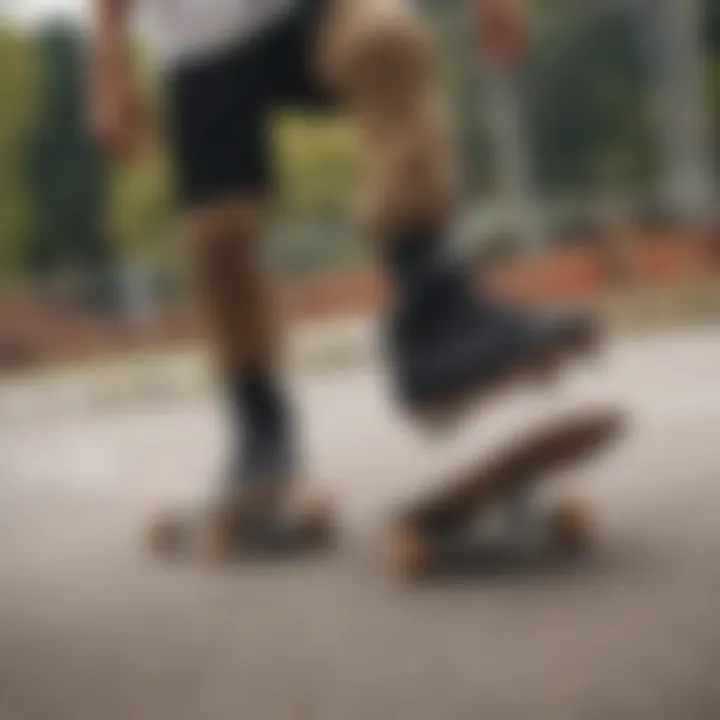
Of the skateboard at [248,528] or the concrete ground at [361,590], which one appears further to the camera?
the skateboard at [248,528]

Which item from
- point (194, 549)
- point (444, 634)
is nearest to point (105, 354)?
point (194, 549)

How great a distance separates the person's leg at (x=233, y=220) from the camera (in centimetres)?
52

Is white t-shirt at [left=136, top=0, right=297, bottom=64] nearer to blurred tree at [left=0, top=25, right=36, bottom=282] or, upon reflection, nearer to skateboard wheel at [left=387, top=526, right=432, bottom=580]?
blurred tree at [left=0, top=25, right=36, bottom=282]

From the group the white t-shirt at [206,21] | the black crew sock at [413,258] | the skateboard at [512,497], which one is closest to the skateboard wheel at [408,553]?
the skateboard at [512,497]

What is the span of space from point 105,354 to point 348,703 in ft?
0.72

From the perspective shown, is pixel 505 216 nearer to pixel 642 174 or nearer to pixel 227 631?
pixel 642 174

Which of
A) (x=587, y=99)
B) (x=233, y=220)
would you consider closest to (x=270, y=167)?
(x=233, y=220)

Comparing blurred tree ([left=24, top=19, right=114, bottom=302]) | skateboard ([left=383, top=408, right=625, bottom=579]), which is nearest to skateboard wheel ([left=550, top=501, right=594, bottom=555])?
skateboard ([left=383, top=408, right=625, bottom=579])

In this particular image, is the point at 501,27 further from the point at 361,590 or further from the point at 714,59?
the point at 361,590

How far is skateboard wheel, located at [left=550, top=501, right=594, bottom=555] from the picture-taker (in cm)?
52

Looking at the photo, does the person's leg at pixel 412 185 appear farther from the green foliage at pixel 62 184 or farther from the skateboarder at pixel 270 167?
the green foliage at pixel 62 184

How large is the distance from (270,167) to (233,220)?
0.03 meters

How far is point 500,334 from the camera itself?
1.72 feet

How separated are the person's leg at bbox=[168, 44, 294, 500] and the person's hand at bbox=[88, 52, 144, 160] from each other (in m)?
0.02
